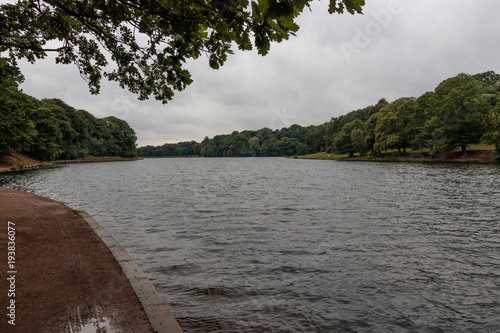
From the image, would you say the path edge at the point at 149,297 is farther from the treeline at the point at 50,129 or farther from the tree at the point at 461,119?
the tree at the point at 461,119

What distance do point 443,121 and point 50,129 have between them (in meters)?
99.4

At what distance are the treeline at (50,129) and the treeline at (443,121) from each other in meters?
72.5

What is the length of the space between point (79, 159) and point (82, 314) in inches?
4805

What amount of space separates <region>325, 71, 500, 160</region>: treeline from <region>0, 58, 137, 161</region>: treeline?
72540mm

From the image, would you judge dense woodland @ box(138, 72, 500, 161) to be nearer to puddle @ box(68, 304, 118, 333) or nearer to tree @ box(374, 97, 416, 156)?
tree @ box(374, 97, 416, 156)

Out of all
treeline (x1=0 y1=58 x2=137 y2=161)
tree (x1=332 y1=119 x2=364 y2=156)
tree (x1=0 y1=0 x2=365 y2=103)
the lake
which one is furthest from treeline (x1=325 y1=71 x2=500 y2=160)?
treeline (x1=0 y1=58 x2=137 y2=161)

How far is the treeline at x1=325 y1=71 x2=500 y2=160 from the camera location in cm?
5844

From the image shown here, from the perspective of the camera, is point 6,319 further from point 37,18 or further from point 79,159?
point 79,159

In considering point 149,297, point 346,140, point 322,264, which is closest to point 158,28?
point 149,297

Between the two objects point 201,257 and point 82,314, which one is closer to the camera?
point 82,314

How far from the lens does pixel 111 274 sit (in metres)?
6.09

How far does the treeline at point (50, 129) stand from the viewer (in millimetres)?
48219

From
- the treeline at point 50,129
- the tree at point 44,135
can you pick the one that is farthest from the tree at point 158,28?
the tree at point 44,135

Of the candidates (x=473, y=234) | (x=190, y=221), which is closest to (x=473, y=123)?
(x=473, y=234)
